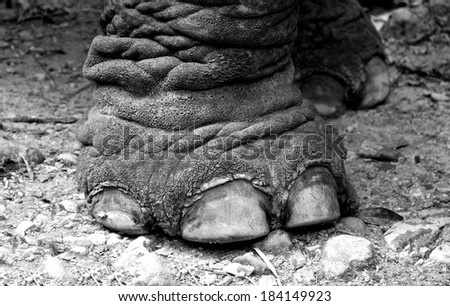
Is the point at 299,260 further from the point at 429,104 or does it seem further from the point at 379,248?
the point at 429,104

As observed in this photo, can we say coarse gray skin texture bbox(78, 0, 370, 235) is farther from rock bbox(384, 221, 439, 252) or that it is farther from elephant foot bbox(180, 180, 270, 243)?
rock bbox(384, 221, 439, 252)

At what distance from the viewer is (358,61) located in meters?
2.81

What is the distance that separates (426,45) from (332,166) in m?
1.46

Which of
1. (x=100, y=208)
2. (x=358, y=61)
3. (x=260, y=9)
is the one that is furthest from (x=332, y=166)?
(x=358, y=61)

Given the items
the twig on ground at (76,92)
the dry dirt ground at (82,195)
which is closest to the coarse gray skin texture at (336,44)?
the dry dirt ground at (82,195)

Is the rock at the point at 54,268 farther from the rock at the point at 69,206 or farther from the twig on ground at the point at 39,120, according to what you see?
the twig on ground at the point at 39,120

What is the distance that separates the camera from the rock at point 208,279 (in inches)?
72.4

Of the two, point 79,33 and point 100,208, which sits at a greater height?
point 100,208

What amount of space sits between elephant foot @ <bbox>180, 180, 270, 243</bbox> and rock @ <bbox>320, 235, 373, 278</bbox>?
0.13m

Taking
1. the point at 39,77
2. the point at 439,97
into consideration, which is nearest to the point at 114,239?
the point at 39,77

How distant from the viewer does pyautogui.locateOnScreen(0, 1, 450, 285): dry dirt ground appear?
6.14 ft

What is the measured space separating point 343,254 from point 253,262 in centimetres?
18
